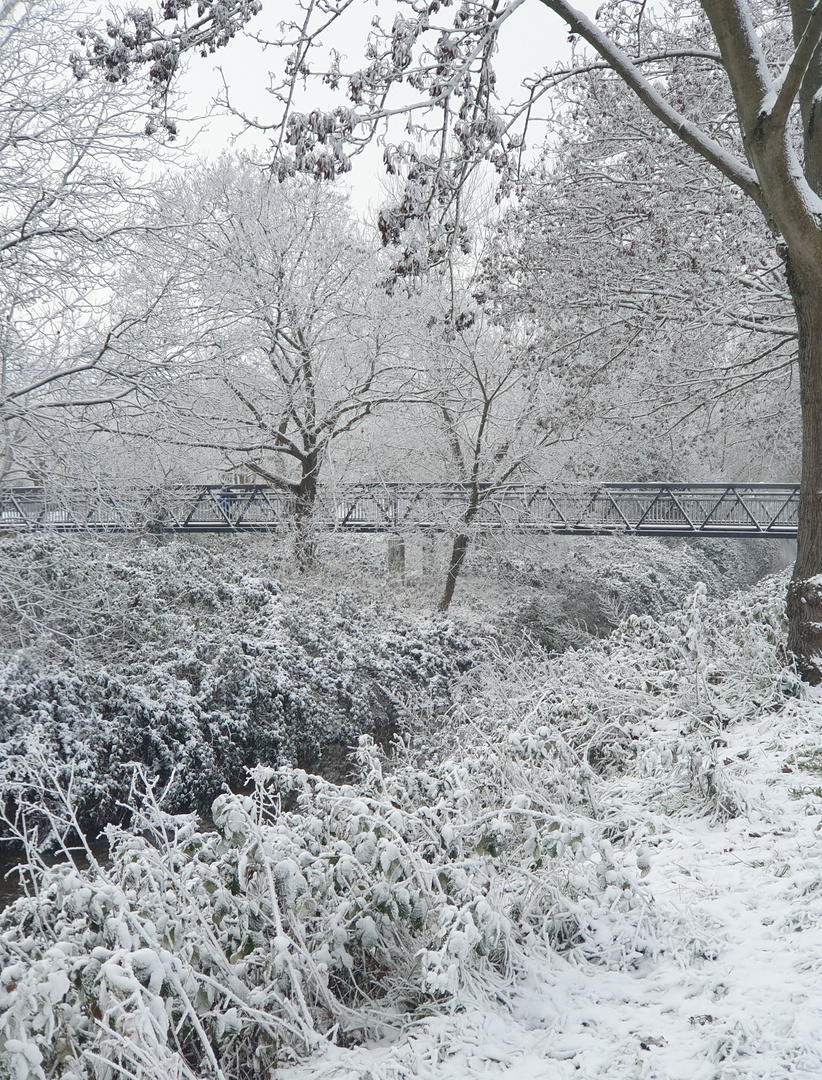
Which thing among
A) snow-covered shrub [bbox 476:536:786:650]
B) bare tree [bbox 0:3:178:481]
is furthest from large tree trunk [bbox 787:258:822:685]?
snow-covered shrub [bbox 476:536:786:650]

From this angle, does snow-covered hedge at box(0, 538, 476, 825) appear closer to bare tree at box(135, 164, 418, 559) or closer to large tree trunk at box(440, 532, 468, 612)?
large tree trunk at box(440, 532, 468, 612)

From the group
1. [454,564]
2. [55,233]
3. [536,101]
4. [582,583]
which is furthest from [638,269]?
[582,583]

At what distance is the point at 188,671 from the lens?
9.66 metres

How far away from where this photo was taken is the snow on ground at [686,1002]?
2.40 m

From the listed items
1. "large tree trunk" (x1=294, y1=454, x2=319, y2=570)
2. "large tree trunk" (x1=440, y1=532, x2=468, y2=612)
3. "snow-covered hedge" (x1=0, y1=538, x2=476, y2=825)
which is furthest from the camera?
"large tree trunk" (x1=294, y1=454, x2=319, y2=570)

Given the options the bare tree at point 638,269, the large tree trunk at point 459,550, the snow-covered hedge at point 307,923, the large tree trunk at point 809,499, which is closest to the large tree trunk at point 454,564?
the large tree trunk at point 459,550

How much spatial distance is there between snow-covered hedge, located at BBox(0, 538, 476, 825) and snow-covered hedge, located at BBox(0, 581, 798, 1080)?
3.51 metres

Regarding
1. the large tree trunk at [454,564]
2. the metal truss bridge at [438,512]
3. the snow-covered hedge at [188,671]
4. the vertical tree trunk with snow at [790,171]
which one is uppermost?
the vertical tree trunk with snow at [790,171]

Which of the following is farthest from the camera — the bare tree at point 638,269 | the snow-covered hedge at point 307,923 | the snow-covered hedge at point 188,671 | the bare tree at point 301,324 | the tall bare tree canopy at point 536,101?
the bare tree at point 301,324

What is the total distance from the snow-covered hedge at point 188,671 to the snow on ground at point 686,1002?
Answer: 432 cm

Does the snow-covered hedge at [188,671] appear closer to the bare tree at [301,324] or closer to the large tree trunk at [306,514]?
the large tree trunk at [306,514]

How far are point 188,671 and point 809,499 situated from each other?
23.2ft

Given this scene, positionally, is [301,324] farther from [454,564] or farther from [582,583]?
[582,583]

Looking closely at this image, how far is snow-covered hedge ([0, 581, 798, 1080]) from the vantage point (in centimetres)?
238
